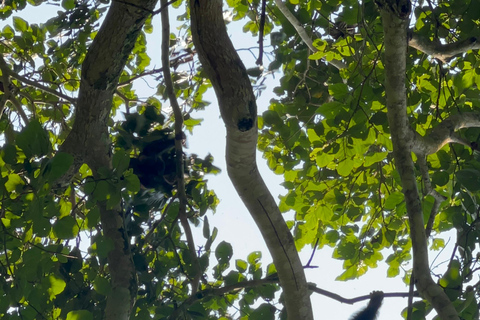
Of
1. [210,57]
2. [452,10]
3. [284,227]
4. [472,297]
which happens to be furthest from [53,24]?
[472,297]

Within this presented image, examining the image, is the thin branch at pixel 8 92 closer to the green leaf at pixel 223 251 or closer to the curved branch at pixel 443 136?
the green leaf at pixel 223 251

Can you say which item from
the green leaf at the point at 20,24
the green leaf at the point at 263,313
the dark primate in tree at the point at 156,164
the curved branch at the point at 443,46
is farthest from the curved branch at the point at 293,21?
the green leaf at the point at 20,24

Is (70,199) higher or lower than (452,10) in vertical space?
lower

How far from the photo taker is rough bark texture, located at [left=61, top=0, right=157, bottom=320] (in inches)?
69.4

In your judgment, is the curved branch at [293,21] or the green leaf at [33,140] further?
the curved branch at [293,21]

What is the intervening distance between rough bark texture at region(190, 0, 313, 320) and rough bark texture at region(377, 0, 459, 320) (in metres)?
0.43

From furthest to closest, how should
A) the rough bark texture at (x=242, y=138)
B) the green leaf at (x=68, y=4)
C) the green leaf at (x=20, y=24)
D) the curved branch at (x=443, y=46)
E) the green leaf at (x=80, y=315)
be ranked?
the green leaf at (x=20, y=24) < the green leaf at (x=68, y=4) < the curved branch at (x=443, y=46) < the green leaf at (x=80, y=315) < the rough bark texture at (x=242, y=138)

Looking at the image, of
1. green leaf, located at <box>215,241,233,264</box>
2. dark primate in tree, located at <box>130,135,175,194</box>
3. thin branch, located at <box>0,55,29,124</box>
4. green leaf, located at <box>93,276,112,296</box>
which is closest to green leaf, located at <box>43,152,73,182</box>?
green leaf, located at <box>93,276,112,296</box>

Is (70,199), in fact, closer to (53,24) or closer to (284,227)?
(53,24)

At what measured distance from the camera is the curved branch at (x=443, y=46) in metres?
2.03

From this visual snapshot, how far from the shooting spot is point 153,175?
227cm

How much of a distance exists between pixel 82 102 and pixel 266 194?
0.78 meters

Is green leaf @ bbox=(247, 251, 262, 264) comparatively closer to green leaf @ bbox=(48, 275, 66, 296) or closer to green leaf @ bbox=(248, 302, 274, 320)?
green leaf @ bbox=(248, 302, 274, 320)

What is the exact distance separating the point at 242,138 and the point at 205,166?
0.83 metres
